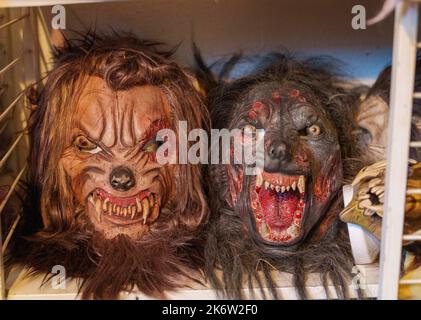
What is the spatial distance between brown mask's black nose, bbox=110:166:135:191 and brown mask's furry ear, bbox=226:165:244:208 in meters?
0.29

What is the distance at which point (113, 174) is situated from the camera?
4.66ft

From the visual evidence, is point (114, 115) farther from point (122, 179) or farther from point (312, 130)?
point (312, 130)

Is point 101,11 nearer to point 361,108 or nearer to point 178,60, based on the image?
point 178,60

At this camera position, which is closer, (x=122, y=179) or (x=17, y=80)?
(x=122, y=179)

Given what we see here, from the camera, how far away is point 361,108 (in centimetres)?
158

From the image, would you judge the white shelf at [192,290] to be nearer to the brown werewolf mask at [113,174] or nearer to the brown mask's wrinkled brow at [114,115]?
the brown werewolf mask at [113,174]

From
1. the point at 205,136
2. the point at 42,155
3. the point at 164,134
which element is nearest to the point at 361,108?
the point at 205,136

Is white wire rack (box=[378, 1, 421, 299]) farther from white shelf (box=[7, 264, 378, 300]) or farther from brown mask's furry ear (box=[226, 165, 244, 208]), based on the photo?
brown mask's furry ear (box=[226, 165, 244, 208])

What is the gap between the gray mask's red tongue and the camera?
4.57ft

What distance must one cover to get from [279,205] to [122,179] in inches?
17.9

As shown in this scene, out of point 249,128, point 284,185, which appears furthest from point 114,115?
point 284,185

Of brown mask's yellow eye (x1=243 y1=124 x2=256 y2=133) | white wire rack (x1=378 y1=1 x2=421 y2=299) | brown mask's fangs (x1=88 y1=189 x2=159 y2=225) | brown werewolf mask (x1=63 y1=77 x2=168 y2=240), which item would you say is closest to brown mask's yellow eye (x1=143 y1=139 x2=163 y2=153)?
brown werewolf mask (x1=63 y1=77 x2=168 y2=240)

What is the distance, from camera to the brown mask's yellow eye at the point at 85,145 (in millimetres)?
1439

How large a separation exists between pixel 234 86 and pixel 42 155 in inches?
24.8
